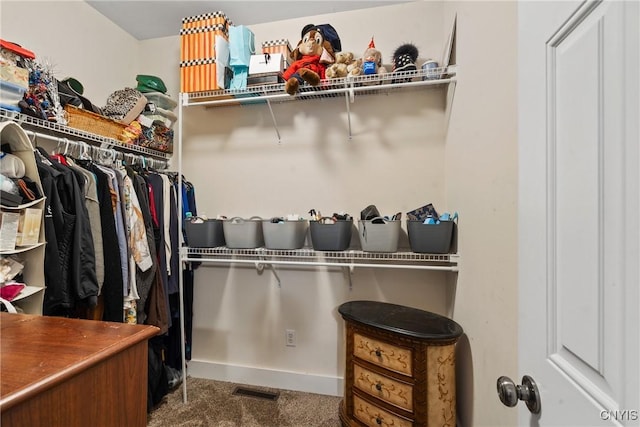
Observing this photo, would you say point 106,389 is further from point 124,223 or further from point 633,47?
point 124,223

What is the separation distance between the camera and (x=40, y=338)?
2.28 ft

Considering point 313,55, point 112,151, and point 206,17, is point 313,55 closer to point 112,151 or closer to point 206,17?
point 206,17

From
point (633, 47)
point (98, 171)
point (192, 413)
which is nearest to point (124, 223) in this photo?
point (98, 171)

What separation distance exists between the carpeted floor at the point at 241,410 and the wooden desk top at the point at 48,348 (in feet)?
4.24

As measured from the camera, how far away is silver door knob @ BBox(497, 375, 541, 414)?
1.80 feet

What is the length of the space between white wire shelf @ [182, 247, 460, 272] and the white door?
1.01 meters

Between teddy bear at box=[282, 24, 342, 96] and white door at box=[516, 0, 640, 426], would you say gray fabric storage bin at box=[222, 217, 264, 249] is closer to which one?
teddy bear at box=[282, 24, 342, 96]

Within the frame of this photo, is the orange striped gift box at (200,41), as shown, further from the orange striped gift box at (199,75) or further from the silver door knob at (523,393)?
the silver door knob at (523,393)

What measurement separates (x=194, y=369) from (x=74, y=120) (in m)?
1.82

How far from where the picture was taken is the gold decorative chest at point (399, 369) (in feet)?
4.20

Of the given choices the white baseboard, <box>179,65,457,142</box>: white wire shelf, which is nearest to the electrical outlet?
the white baseboard

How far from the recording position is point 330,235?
1695mm

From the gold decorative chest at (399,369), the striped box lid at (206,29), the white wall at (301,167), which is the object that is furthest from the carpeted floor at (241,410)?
the striped box lid at (206,29)

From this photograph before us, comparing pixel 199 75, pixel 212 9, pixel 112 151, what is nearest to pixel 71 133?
pixel 112 151
